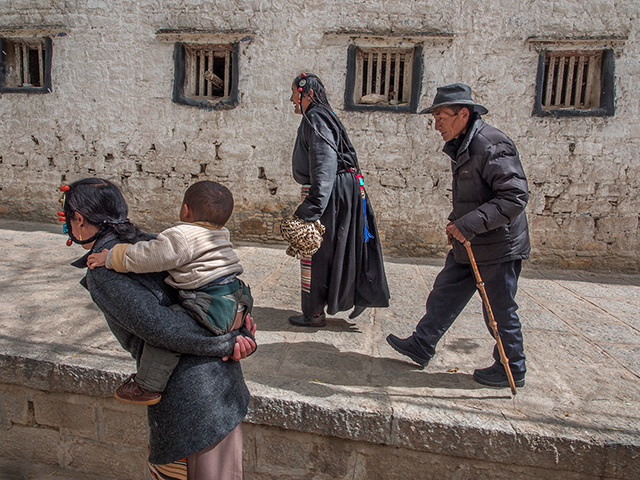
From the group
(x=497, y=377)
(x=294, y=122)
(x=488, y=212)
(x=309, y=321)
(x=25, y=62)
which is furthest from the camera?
(x=25, y=62)

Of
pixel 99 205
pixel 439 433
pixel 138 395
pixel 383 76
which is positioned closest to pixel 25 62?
pixel 383 76

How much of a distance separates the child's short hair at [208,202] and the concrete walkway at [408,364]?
1105 mm

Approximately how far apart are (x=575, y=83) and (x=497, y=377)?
518 centimetres

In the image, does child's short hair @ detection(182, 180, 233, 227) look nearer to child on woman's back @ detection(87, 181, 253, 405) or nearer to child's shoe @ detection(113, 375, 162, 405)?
child on woman's back @ detection(87, 181, 253, 405)

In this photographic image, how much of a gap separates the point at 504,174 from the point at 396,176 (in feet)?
12.7

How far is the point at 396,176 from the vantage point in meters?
5.89

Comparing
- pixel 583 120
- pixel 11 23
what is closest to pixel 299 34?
pixel 583 120

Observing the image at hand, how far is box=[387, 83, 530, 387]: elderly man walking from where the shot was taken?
81.9 inches

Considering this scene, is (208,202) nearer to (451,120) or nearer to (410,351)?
(451,120)

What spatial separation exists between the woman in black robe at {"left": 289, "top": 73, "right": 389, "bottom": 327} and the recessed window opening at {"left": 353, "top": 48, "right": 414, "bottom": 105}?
10.2ft

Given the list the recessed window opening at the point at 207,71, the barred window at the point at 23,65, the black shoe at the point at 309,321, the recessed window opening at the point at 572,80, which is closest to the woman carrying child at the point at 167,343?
the black shoe at the point at 309,321

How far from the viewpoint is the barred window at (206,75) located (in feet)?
19.7

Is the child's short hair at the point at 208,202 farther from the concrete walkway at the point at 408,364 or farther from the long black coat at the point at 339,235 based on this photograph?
the long black coat at the point at 339,235

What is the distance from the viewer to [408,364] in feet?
8.55
